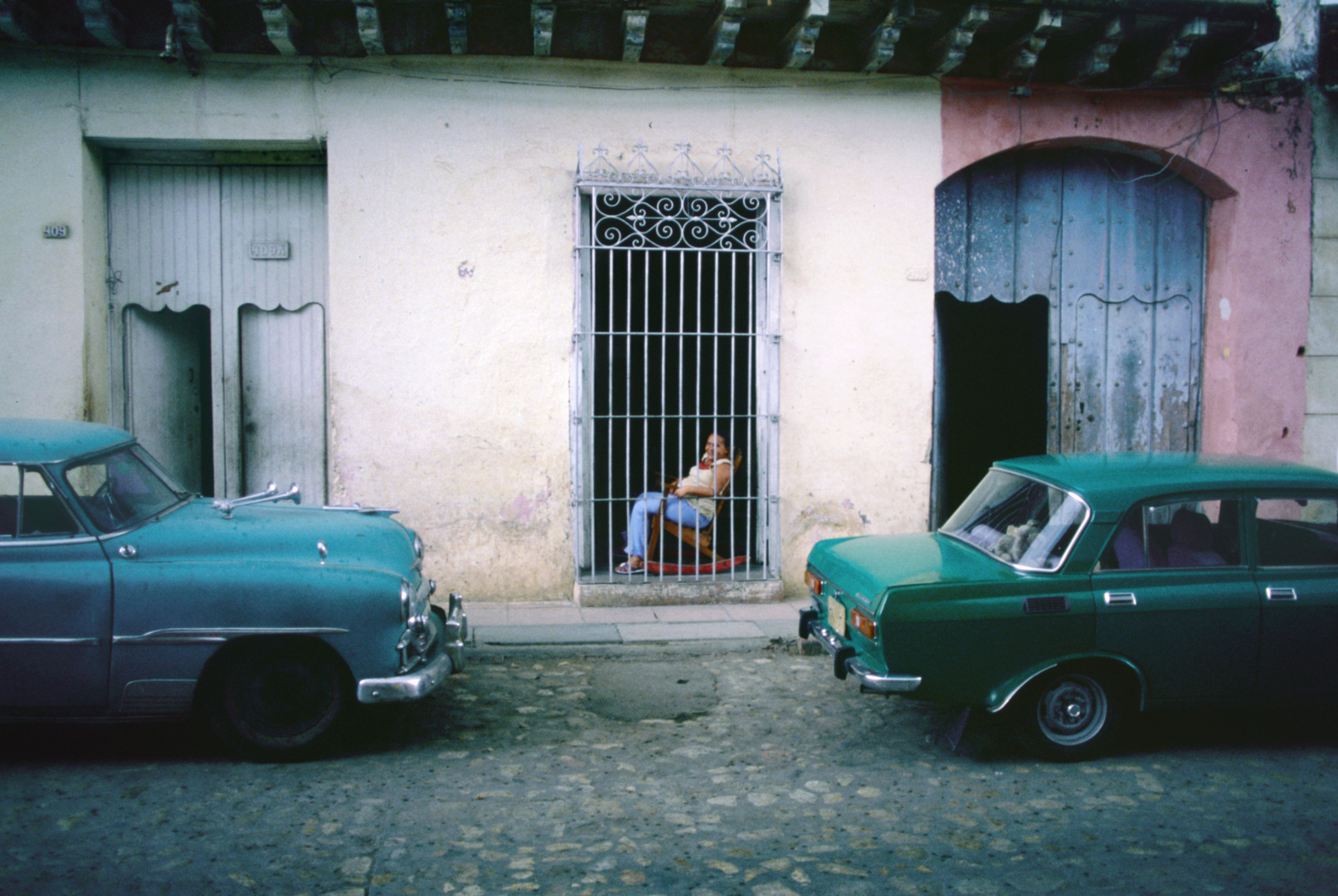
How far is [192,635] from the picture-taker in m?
4.48

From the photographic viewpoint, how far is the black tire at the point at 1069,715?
464 cm

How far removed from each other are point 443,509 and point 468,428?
649mm

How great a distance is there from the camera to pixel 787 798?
170 inches

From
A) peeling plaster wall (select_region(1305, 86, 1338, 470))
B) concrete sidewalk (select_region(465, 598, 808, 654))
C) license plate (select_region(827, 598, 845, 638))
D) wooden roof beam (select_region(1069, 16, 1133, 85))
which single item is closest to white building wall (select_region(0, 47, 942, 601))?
concrete sidewalk (select_region(465, 598, 808, 654))

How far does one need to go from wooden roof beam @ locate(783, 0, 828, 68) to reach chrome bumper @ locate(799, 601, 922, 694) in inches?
171

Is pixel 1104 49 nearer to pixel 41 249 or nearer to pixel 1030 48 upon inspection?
pixel 1030 48

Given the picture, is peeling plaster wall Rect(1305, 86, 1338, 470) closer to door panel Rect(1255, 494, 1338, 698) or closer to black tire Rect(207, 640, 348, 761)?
door panel Rect(1255, 494, 1338, 698)

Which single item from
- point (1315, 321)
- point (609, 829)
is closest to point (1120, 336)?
point (1315, 321)

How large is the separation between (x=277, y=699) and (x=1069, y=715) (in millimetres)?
3643

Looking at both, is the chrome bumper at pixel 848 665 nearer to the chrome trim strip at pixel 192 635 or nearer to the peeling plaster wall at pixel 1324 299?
the chrome trim strip at pixel 192 635

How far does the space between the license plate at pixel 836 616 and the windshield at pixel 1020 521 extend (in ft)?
2.49

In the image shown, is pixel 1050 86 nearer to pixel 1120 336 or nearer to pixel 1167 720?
pixel 1120 336

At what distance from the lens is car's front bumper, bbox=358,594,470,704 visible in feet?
14.9

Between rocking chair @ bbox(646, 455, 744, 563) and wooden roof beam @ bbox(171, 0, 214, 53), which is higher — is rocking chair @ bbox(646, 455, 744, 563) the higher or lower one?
the lower one
